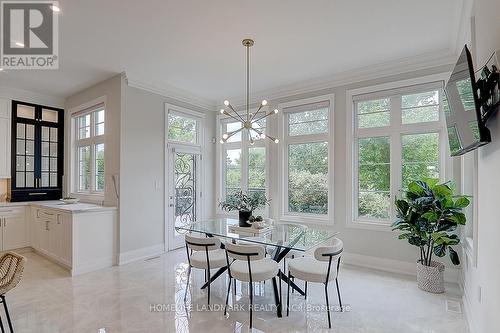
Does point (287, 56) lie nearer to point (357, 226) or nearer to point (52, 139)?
point (357, 226)

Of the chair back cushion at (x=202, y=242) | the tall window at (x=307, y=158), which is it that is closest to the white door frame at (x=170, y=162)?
the tall window at (x=307, y=158)

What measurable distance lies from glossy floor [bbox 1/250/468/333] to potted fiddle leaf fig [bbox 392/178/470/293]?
0.25 meters

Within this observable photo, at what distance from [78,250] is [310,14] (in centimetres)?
426

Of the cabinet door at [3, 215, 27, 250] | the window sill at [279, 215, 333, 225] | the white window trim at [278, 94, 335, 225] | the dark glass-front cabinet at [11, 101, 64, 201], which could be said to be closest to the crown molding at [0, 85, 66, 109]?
the dark glass-front cabinet at [11, 101, 64, 201]

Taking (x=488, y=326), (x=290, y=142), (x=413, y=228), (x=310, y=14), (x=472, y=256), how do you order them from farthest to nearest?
1. (x=290, y=142)
2. (x=413, y=228)
3. (x=310, y=14)
4. (x=472, y=256)
5. (x=488, y=326)

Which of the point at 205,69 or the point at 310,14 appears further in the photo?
the point at 205,69

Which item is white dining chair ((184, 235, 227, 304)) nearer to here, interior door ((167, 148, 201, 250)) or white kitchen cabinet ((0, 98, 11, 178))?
interior door ((167, 148, 201, 250))

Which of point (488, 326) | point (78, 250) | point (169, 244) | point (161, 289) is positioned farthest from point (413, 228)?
point (78, 250)

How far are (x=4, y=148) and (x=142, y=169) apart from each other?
2.67 meters

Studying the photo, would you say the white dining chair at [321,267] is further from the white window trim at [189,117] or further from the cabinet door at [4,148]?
the cabinet door at [4,148]

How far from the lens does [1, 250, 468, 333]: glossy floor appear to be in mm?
2500

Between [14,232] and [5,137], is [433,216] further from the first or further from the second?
[5,137]

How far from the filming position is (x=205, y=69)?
4.21 meters

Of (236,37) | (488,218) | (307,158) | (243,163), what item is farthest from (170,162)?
(488,218)
